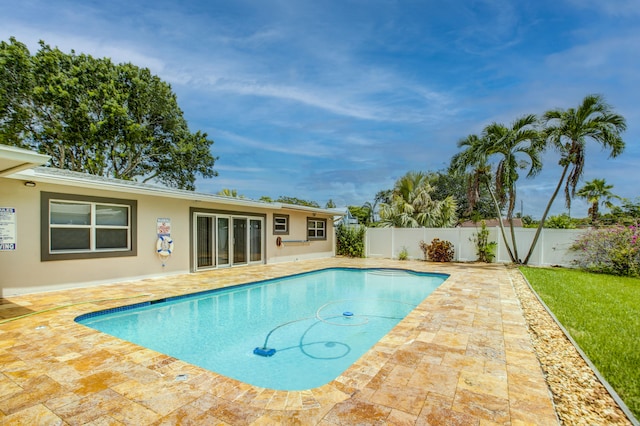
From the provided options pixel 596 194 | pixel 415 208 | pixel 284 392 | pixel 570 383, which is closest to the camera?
pixel 284 392

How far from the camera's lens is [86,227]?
7.53 metres

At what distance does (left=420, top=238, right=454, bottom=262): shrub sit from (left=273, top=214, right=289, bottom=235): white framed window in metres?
6.59

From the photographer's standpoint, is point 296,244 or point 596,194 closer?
point 296,244

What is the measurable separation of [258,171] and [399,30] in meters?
18.5

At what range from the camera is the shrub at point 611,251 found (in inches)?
382

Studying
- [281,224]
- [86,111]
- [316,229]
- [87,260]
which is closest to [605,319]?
[87,260]

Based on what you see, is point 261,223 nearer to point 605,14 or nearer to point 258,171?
point 605,14

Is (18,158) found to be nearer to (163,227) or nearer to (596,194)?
(163,227)

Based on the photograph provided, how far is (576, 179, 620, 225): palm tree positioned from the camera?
19.1m

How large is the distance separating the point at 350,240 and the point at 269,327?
437 inches

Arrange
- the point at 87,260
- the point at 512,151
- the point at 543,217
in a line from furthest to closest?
the point at 512,151 < the point at 543,217 < the point at 87,260

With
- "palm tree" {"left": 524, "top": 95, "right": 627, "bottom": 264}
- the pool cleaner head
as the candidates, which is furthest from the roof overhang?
"palm tree" {"left": 524, "top": 95, "right": 627, "bottom": 264}

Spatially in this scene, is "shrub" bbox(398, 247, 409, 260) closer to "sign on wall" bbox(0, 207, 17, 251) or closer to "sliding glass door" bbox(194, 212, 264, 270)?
"sliding glass door" bbox(194, 212, 264, 270)

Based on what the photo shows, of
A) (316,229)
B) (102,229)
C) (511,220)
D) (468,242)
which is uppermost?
(511,220)
